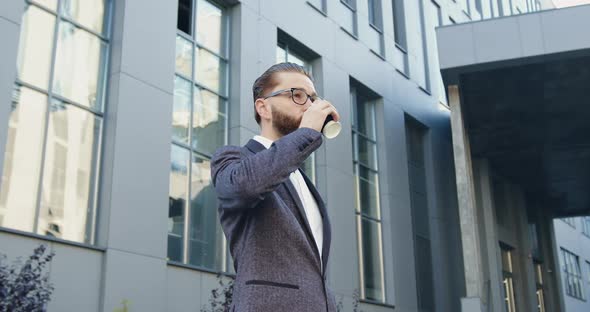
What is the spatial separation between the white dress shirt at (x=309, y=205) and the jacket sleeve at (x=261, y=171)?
0.22m

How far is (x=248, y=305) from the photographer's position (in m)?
2.17

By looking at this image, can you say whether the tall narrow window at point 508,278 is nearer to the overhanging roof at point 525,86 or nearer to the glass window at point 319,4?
the overhanging roof at point 525,86

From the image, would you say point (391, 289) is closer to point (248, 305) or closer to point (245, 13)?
point (245, 13)

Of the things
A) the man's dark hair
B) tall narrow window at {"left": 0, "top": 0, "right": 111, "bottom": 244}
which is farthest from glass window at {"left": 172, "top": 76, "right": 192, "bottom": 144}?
the man's dark hair

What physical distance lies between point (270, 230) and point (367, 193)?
16.0 metres

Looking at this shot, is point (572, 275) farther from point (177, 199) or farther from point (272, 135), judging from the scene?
point (272, 135)

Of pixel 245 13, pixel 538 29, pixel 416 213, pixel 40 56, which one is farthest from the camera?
pixel 416 213

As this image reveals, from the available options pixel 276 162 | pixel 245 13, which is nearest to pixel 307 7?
pixel 245 13

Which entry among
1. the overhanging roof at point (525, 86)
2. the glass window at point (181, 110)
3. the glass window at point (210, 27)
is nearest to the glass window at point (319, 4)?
the overhanging roof at point (525, 86)

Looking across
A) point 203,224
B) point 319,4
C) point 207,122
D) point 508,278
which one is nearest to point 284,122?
point 203,224

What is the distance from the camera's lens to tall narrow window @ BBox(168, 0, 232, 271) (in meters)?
11.9

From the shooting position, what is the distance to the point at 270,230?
226 cm

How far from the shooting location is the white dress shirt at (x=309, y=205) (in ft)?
7.95

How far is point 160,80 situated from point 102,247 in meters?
2.96
